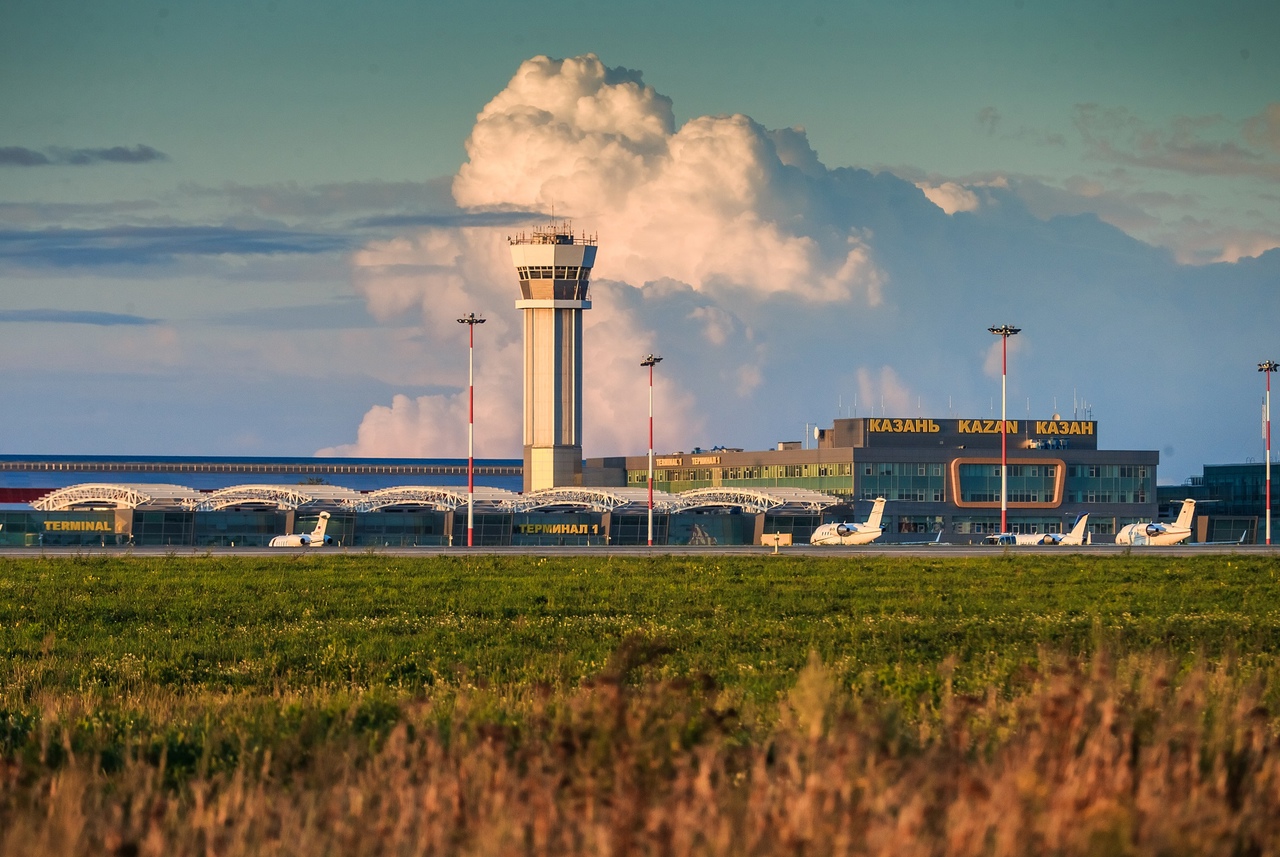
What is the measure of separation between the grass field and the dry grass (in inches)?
1.1

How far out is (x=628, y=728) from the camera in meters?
9.96

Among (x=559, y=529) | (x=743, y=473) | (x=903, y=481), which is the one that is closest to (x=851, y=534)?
(x=559, y=529)

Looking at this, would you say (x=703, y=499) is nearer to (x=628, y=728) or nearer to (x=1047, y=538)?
Result: (x=1047, y=538)

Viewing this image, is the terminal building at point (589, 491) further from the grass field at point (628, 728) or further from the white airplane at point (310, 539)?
the grass field at point (628, 728)

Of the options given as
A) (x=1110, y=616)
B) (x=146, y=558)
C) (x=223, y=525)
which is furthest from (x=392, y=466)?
(x=1110, y=616)

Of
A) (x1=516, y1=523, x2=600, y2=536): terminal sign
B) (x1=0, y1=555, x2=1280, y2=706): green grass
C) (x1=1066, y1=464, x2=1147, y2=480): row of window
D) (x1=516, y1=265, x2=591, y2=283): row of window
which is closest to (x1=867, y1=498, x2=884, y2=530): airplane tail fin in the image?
(x1=516, y1=523, x2=600, y2=536): terminal sign

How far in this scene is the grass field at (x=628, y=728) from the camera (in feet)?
27.0

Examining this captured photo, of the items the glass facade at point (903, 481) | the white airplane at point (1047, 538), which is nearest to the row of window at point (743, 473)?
the glass facade at point (903, 481)

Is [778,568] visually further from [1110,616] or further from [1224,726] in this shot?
[1224,726]

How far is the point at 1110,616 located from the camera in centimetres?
3036

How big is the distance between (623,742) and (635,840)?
184cm

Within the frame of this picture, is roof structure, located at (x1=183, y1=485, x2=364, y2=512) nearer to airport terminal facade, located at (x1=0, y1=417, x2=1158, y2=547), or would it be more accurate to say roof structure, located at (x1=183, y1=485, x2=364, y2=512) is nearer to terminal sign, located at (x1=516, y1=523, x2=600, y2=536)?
airport terminal facade, located at (x1=0, y1=417, x2=1158, y2=547)

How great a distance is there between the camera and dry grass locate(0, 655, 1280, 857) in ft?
25.8

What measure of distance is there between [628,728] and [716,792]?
49.1 inches
